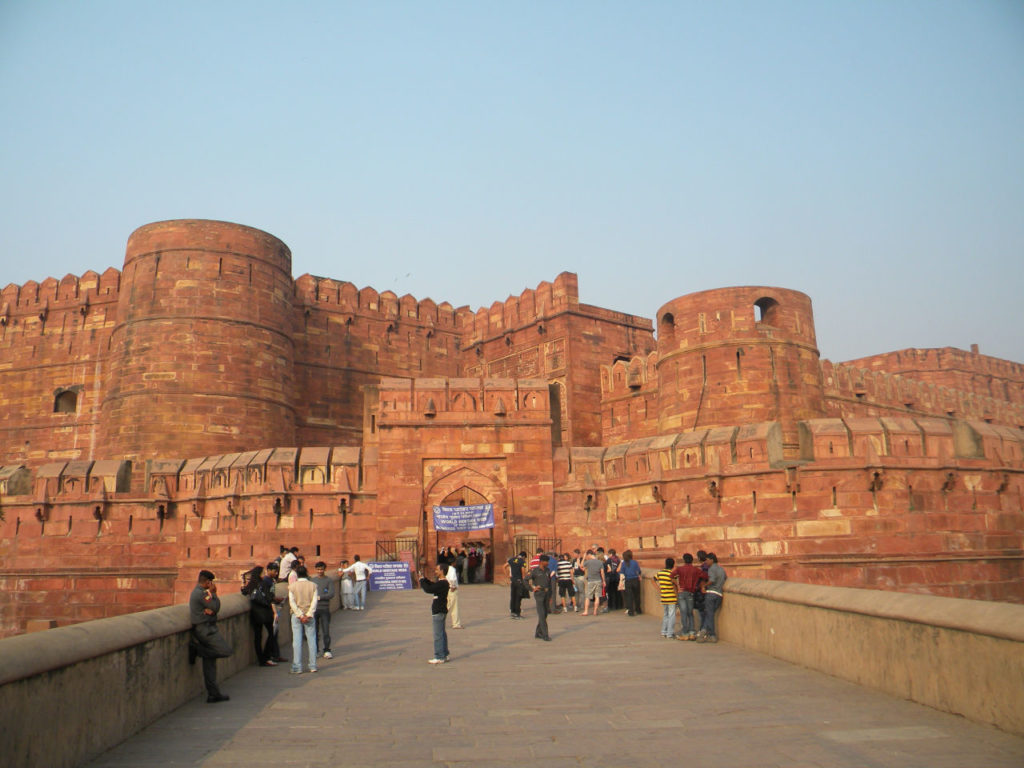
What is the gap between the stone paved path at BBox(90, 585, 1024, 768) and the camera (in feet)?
15.4

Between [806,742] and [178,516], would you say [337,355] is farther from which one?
[806,742]

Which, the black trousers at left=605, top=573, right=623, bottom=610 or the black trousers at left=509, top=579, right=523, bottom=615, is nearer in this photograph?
the black trousers at left=509, top=579, right=523, bottom=615

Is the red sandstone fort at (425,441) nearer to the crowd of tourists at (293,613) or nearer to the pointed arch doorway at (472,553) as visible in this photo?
the pointed arch doorway at (472,553)

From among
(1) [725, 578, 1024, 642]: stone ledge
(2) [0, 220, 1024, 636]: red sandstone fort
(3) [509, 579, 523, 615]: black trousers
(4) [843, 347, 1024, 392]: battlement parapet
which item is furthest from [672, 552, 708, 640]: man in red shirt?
(4) [843, 347, 1024, 392]: battlement parapet

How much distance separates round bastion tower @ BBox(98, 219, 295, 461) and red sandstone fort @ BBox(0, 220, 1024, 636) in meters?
0.07

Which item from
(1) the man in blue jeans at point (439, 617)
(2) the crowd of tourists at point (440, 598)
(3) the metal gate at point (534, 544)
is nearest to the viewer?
(2) the crowd of tourists at point (440, 598)

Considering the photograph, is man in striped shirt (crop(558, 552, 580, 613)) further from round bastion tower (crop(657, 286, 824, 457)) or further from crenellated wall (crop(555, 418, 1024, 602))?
round bastion tower (crop(657, 286, 824, 457))

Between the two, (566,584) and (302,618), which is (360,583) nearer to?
(566,584)

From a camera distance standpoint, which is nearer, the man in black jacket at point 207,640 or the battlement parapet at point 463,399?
the man in black jacket at point 207,640

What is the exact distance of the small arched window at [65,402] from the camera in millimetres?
31094

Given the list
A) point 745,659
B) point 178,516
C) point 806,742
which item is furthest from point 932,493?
point 178,516

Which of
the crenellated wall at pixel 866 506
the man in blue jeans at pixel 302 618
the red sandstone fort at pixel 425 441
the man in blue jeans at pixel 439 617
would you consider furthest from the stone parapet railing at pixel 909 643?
the red sandstone fort at pixel 425 441

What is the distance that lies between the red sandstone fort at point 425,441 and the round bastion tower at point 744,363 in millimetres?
69

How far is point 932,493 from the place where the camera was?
16719 mm
